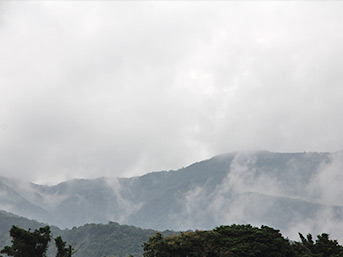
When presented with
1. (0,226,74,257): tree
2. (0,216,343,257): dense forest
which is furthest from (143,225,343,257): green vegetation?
(0,226,74,257): tree

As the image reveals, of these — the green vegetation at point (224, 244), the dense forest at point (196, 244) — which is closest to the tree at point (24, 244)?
the dense forest at point (196, 244)

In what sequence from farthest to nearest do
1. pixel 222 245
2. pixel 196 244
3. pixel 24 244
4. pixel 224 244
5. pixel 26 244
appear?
pixel 224 244 → pixel 222 245 → pixel 196 244 → pixel 26 244 → pixel 24 244

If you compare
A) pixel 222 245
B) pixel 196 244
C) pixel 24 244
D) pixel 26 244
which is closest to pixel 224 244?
pixel 222 245

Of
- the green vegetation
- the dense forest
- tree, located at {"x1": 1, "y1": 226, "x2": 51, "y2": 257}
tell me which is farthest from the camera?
the green vegetation

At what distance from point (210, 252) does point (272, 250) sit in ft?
34.7

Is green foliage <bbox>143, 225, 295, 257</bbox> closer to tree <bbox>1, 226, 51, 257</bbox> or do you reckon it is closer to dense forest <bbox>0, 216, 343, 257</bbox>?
dense forest <bbox>0, 216, 343, 257</bbox>

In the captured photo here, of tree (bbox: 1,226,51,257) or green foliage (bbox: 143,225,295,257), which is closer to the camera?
tree (bbox: 1,226,51,257)

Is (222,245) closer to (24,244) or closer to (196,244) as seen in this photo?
(196,244)

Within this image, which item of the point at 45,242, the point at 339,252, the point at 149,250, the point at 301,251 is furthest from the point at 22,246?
the point at 339,252

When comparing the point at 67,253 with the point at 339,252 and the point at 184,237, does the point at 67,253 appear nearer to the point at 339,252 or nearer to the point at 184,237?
the point at 184,237

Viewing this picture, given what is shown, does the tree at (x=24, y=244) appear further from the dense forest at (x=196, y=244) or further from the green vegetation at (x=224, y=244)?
the green vegetation at (x=224, y=244)

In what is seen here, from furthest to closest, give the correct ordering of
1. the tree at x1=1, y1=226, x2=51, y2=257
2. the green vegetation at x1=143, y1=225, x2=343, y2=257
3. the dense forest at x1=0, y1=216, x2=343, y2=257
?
the green vegetation at x1=143, y1=225, x2=343, y2=257
the dense forest at x1=0, y1=216, x2=343, y2=257
the tree at x1=1, y1=226, x2=51, y2=257

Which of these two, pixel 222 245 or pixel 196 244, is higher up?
pixel 222 245

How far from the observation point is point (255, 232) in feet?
203
